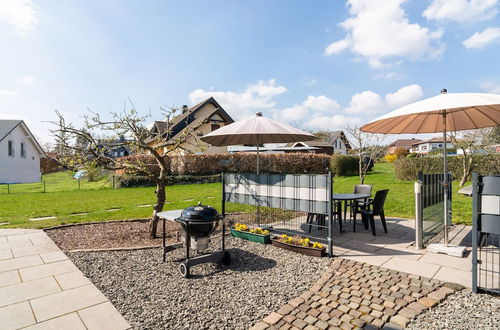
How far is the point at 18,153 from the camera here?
88.7 feet

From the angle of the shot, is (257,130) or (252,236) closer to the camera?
(257,130)

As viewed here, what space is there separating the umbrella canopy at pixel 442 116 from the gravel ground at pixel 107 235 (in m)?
4.72

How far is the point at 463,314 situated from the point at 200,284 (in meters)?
2.87

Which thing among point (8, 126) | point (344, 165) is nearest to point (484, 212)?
point (344, 165)

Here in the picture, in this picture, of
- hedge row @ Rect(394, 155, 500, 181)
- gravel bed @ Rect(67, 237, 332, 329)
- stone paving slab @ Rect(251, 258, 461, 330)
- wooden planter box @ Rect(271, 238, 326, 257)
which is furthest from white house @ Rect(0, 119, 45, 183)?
hedge row @ Rect(394, 155, 500, 181)

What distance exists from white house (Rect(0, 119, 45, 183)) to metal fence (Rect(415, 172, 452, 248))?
105 ft

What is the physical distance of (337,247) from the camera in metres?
4.99

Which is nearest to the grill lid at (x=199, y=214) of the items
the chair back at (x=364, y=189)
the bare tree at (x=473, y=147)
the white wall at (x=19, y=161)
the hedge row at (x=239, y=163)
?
the chair back at (x=364, y=189)

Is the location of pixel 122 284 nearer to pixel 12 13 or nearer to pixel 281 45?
pixel 12 13

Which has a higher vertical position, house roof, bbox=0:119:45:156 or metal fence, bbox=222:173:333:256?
house roof, bbox=0:119:45:156

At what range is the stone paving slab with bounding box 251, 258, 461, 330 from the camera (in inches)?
102

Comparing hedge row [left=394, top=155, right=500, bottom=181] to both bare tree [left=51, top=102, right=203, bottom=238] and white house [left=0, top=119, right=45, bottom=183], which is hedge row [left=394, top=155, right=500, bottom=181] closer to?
bare tree [left=51, top=102, right=203, bottom=238]

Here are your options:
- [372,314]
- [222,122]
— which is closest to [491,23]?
[372,314]

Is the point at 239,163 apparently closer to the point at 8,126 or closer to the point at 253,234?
the point at 253,234
